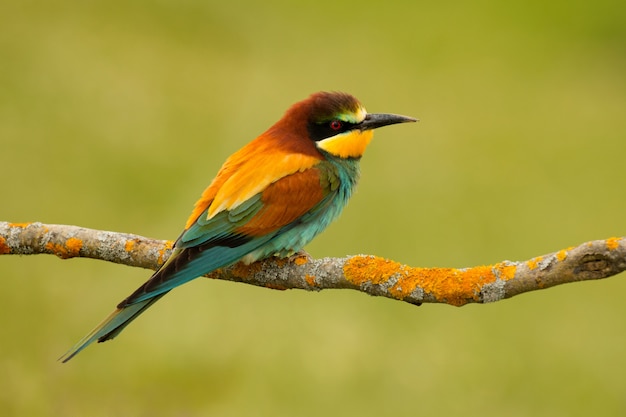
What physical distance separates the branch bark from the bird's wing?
0.30 feet

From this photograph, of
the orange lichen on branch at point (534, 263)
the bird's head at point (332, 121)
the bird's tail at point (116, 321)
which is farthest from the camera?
the bird's head at point (332, 121)

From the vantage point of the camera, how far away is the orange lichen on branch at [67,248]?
2.15 metres

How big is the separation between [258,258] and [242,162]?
1.01ft

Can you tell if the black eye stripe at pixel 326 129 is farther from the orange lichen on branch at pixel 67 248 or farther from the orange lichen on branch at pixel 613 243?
the orange lichen on branch at pixel 613 243

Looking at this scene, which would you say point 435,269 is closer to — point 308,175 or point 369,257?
point 369,257

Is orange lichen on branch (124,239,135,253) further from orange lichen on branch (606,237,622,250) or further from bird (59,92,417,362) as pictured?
orange lichen on branch (606,237,622,250)

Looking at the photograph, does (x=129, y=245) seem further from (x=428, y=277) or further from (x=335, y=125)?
(x=428, y=277)

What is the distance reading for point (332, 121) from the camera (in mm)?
2438

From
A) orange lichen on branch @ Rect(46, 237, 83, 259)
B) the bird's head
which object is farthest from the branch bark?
the bird's head

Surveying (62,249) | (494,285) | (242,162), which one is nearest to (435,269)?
(494,285)

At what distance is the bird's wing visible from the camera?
204 centimetres

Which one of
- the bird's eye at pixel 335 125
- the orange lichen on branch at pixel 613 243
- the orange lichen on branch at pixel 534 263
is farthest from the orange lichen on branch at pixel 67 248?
the orange lichen on branch at pixel 613 243

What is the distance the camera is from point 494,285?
167 centimetres

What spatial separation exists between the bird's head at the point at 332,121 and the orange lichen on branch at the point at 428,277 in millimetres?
627
